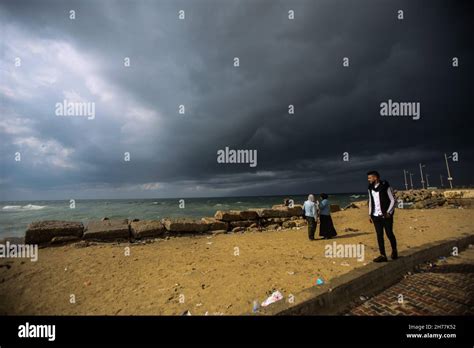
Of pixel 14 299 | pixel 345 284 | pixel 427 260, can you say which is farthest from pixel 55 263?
pixel 427 260

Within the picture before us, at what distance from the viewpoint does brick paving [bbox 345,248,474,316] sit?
323 centimetres

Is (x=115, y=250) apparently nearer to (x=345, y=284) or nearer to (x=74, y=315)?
(x=74, y=315)

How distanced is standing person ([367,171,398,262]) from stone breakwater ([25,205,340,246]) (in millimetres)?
7504

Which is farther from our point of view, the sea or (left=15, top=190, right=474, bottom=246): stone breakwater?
the sea

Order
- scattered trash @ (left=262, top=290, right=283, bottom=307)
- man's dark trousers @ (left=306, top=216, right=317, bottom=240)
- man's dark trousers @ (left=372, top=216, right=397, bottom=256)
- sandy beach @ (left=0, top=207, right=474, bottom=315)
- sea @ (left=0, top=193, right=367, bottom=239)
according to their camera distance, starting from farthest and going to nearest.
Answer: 1. sea @ (left=0, top=193, right=367, bottom=239)
2. man's dark trousers @ (left=306, top=216, right=317, bottom=240)
3. man's dark trousers @ (left=372, top=216, right=397, bottom=256)
4. sandy beach @ (left=0, top=207, right=474, bottom=315)
5. scattered trash @ (left=262, top=290, right=283, bottom=307)

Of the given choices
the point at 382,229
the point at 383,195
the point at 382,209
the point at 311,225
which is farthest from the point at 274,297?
the point at 311,225

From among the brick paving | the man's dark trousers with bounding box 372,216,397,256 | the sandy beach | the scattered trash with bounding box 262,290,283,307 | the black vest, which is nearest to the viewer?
the brick paving

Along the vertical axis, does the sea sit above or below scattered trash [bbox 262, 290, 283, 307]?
above

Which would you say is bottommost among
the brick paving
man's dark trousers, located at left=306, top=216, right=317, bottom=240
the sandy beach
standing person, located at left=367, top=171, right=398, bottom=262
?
the brick paving

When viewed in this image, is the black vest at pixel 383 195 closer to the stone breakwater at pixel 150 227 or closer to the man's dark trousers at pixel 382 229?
the man's dark trousers at pixel 382 229

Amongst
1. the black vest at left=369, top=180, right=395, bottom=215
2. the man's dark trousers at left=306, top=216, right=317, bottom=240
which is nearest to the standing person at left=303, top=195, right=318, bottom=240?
the man's dark trousers at left=306, top=216, right=317, bottom=240

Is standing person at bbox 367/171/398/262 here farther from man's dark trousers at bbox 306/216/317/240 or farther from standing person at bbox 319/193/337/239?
standing person at bbox 319/193/337/239
